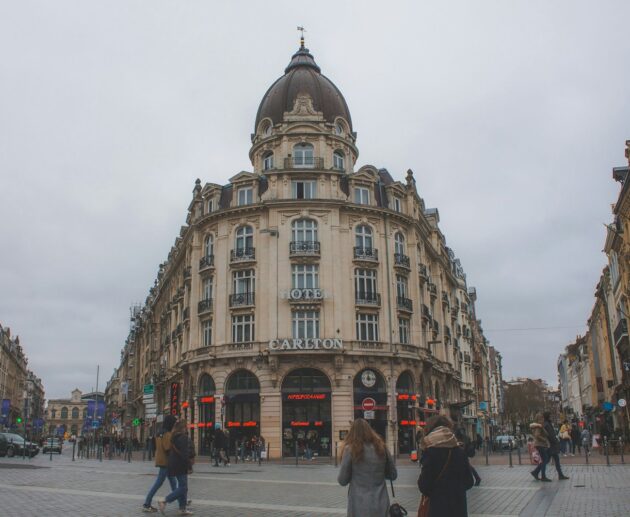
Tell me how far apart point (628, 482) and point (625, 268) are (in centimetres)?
3250

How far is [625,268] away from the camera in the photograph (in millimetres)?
46375

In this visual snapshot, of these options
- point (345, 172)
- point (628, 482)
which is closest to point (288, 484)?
point (628, 482)

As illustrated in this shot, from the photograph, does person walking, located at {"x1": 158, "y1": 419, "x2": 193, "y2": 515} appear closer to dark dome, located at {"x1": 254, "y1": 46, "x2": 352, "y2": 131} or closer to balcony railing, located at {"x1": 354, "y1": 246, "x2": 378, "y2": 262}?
balcony railing, located at {"x1": 354, "y1": 246, "x2": 378, "y2": 262}

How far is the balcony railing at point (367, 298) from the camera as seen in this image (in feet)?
149

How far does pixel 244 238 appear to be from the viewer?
47.1 m

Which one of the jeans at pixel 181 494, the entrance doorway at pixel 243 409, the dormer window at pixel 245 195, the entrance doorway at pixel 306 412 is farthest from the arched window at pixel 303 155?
the jeans at pixel 181 494

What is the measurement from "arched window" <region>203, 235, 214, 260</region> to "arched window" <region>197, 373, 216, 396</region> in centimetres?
871

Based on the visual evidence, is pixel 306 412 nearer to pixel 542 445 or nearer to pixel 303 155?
pixel 303 155

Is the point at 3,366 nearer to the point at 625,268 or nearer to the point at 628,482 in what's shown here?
the point at 625,268

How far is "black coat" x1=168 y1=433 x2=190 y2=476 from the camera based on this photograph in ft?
41.6

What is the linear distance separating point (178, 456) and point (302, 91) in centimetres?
4201

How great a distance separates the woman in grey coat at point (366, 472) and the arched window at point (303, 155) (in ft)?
137

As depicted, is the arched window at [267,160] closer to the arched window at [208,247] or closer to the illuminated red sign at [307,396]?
the arched window at [208,247]

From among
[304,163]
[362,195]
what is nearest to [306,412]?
[362,195]
